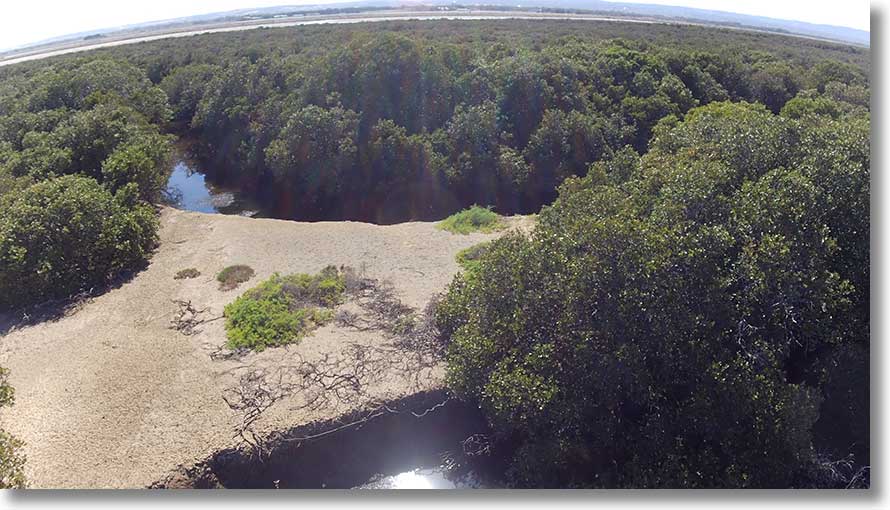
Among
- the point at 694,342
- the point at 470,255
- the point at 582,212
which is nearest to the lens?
the point at 694,342

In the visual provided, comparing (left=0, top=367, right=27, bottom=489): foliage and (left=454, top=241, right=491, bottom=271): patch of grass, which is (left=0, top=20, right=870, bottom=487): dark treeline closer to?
(left=454, top=241, right=491, bottom=271): patch of grass

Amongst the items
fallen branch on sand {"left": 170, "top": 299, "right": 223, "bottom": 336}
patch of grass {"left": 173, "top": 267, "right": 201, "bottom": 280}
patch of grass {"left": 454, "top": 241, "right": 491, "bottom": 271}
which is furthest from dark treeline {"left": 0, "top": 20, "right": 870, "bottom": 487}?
fallen branch on sand {"left": 170, "top": 299, "right": 223, "bottom": 336}

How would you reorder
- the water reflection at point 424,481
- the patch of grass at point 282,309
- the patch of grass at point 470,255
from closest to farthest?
the water reflection at point 424,481 < the patch of grass at point 282,309 < the patch of grass at point 470,255

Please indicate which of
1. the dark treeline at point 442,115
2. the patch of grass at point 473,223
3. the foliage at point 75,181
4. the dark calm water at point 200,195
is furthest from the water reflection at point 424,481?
the dark calm water at point 200,195

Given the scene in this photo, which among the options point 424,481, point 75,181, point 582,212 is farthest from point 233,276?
point 582,212

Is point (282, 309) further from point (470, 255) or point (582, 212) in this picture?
point (582, 212)

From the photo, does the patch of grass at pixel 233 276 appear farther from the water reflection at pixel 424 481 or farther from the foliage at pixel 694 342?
the foliage at pixel 694 342

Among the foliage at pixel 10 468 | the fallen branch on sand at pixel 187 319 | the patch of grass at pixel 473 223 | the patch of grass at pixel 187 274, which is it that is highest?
the foliage at pixel 10 468
